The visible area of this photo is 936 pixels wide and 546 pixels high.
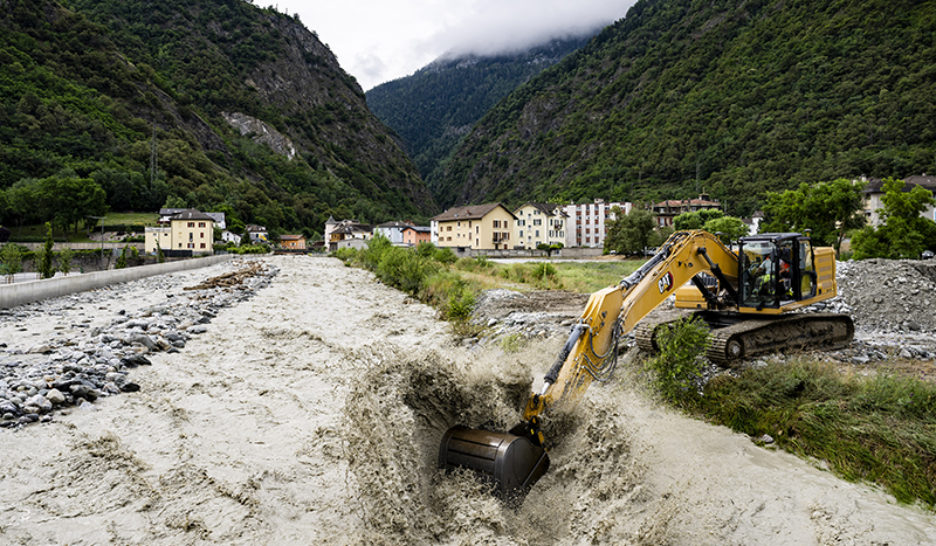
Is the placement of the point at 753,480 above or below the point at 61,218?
below

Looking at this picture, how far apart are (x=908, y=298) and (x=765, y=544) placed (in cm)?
1363

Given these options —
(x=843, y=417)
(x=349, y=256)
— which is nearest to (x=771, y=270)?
(x=843, y=417)

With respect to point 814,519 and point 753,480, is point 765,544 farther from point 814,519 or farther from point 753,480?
point 753,480

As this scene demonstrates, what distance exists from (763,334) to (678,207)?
105113 mm

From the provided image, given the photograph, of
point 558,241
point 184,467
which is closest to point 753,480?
point 184,467

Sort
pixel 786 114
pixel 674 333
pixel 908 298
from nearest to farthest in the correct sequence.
→ 1. pixel 674 333
2. pixel 908 298
3. pixel 786 114

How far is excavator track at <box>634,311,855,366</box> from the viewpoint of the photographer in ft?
27.4

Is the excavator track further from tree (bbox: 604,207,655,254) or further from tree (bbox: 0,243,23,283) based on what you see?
tree (bbox: 604,207,655,254)

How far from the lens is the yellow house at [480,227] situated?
274ft

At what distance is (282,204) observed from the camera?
5349 inches

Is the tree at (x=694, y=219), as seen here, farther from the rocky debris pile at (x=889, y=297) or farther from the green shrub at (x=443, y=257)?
the rocky debris pile at (x=889, y=297)

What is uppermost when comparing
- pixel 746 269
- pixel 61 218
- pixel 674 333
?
pixel 61 218

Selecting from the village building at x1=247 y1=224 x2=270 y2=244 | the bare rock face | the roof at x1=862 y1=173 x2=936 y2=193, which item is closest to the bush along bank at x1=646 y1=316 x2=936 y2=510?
the roof at x1=862 y1=173 x2=936 y2=193

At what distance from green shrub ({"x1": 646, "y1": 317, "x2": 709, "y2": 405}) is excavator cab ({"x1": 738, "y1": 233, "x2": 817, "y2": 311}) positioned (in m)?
2.03
